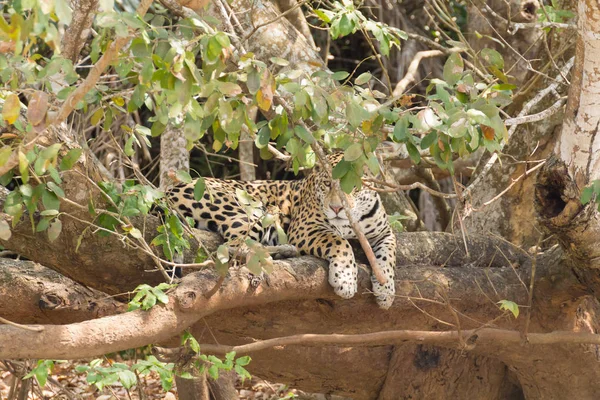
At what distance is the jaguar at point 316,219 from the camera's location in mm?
4824

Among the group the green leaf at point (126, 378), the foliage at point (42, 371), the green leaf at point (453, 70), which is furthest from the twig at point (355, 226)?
the foliage at point (42, 371)

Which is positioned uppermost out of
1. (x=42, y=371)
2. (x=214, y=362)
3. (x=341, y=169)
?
(x=341, y=169)

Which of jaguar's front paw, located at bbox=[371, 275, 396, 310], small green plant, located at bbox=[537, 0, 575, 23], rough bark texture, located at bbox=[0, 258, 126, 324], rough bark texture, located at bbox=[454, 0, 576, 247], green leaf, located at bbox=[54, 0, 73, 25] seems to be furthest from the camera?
rough bark texture, located at bbox=[454, 0, 576, 247]

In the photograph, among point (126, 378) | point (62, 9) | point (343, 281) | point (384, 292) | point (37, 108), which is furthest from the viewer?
point (384, 292)

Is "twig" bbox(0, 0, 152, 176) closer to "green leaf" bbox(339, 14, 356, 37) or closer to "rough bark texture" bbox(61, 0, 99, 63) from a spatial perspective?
"rough bark texture" bbox(61, 0, 99, 63)

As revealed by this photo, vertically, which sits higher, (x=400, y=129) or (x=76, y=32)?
(x=76, y=32)

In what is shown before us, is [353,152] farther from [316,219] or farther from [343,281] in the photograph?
[316,219]

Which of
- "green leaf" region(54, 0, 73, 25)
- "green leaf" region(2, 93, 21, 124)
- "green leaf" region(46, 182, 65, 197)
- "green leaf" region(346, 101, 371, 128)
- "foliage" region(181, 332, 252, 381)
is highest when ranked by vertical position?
"green leaf" region(54, 0, 73, 25)

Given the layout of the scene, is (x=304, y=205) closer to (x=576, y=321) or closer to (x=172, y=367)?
(x=576, y=321)

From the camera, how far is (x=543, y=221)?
4195 millimetres

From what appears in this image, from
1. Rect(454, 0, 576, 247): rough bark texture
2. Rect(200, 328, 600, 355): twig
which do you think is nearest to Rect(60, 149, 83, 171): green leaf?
Rect(200, 328, 600, 355): twig

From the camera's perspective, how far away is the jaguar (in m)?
4.82

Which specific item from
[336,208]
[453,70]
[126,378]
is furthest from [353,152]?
[336,208]

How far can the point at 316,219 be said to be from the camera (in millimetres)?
5613
